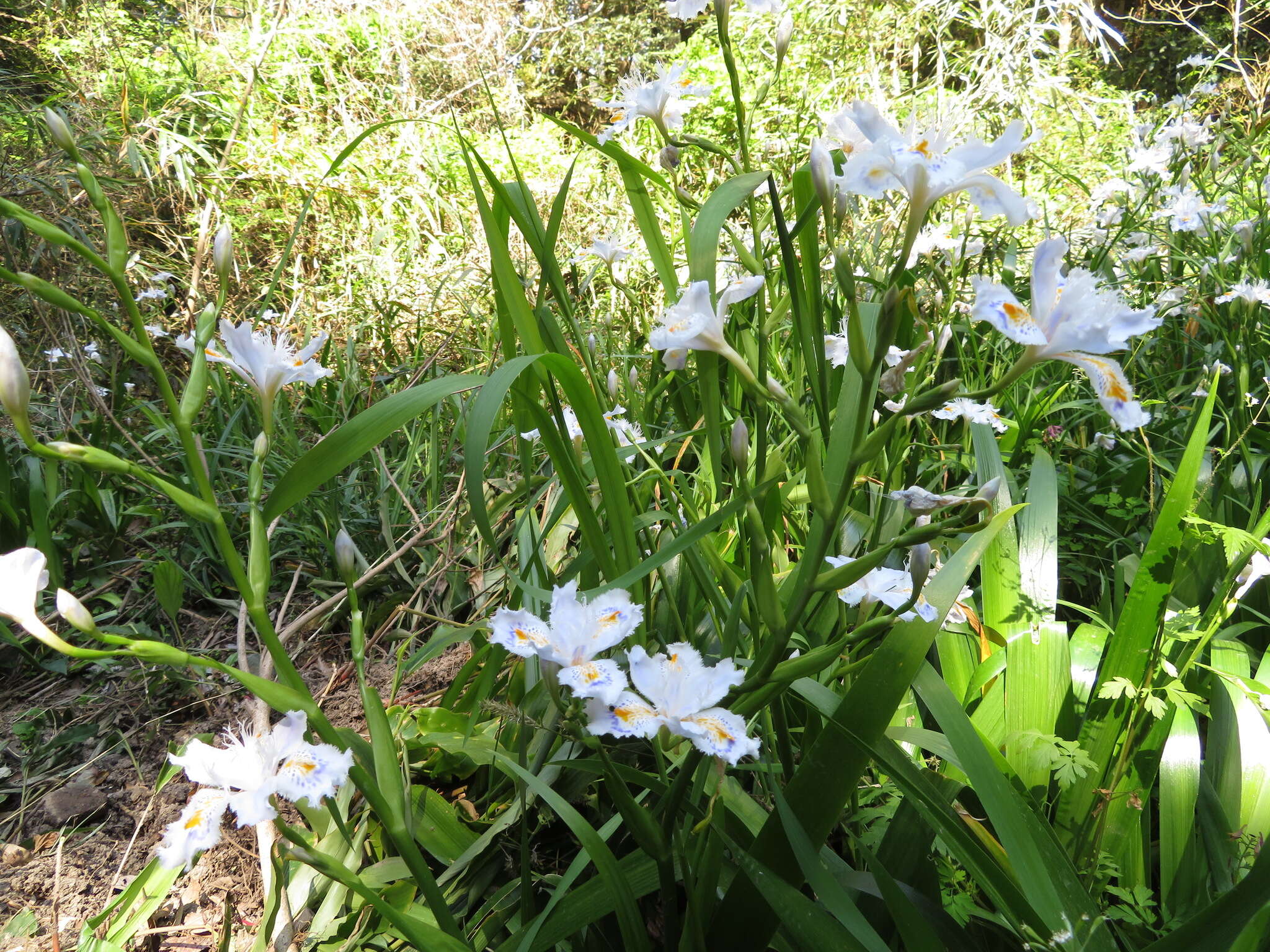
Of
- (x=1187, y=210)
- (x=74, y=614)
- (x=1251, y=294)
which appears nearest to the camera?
(x=74, y=614)

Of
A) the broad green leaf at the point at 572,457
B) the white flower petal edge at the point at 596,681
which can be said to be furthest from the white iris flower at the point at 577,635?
the broad green leaf at the point at 572,457

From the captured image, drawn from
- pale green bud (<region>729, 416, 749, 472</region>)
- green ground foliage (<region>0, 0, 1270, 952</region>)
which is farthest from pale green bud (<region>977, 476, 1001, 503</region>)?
pale green bud (<region>729, 416, 749, 472</region>)

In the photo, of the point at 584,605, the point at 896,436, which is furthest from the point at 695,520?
the point at 896,436

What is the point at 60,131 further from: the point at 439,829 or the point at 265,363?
the point at 439,829

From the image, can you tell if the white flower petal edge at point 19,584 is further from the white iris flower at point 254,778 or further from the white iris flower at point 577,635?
the white iris flower at point 577,635

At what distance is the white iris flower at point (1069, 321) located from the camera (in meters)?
0.71

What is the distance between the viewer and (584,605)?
82cm

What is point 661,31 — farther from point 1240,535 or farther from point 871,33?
point 1240,535

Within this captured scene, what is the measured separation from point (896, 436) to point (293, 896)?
4.54 ft

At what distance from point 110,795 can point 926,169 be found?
178 cm

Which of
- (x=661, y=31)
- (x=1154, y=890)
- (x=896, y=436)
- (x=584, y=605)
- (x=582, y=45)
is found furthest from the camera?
(x=661, y=31)

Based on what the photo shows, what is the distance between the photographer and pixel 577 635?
0.79m

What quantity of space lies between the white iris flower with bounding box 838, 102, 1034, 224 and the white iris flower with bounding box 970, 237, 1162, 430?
0.06m

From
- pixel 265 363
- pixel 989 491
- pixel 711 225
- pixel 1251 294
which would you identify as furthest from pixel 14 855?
pixel 1251 294
